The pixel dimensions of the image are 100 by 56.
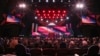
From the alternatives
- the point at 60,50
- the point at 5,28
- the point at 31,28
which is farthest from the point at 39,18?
the point at 60,50

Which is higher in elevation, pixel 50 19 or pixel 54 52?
pixel 50 19

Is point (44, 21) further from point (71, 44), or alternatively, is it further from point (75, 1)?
point (71, 44)

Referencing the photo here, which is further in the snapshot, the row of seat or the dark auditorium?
the dark auditorium

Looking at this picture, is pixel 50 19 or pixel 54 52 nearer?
pixel 54 52

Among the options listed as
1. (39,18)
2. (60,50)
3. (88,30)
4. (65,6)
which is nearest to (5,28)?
(39,18)

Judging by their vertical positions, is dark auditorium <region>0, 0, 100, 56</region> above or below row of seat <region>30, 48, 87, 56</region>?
above

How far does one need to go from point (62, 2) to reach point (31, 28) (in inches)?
283

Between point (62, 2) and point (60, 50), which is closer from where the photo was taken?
point (60, 50)

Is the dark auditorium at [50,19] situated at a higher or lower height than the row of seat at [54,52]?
higher

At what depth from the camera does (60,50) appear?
51.3 ft

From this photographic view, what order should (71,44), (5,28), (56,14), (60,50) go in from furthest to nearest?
(56,14) → (5,28) → (71,44) → (60,50)

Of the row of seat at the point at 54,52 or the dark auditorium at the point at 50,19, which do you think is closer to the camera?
the row of seat at the point at 54,52

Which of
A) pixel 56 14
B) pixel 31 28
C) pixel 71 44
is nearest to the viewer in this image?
pixel 71 44

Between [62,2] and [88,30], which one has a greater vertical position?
[62,2]
